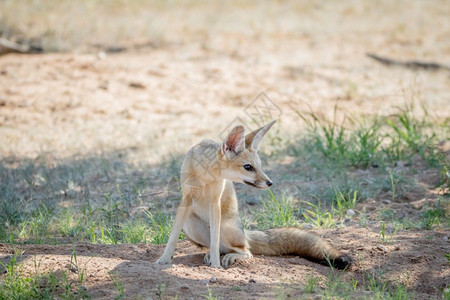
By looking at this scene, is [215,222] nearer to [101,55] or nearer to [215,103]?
[215,103]

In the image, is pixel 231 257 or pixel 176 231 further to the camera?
pixel 231 257

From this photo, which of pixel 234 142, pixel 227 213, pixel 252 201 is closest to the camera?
pixel 234 142

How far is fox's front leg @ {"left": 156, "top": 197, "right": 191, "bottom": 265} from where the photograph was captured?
16.9ft

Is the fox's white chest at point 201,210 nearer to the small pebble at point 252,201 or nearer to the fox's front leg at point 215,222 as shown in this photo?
the fox's front leg at point 215,222

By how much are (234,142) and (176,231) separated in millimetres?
933

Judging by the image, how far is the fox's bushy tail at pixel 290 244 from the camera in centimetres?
538

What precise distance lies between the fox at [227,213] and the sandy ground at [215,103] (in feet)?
0.45

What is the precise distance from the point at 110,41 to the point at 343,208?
8.39 meters

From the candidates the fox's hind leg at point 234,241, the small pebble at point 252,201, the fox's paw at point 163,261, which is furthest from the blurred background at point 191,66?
the fox's paw at point 163,261

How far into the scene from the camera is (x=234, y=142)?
16.5 ft

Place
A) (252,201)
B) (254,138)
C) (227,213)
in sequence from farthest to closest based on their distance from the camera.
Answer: (252,201) < (227,213) < (254,138)

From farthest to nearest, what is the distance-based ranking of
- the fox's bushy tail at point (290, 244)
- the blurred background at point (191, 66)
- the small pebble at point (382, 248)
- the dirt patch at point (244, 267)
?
the blurred background at point (191, 66), the small pebble at point (382, 248), the fox's bushy tail at point (290, 244), the dirt patch at point (244, 267)

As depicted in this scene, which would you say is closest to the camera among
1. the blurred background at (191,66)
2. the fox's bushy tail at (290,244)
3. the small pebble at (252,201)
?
the fox's bushy tail at (290,244)

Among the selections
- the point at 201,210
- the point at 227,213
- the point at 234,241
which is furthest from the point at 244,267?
the point at 201,210
